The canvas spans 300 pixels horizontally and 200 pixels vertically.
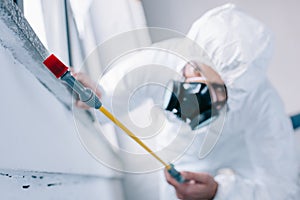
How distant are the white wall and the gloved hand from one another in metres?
1.13

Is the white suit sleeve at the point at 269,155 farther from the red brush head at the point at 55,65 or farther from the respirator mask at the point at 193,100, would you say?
the red brush head at the point at 55,65

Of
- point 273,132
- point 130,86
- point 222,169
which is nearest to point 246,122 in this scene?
point 273,132

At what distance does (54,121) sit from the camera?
1.51 feet

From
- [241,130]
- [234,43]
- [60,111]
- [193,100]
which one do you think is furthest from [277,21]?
[60,111]

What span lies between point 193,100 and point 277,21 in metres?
1.29

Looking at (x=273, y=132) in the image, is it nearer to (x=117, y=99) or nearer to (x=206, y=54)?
(x=206, y=54)

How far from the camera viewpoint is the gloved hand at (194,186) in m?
0.74

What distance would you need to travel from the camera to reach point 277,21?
171 centimetres

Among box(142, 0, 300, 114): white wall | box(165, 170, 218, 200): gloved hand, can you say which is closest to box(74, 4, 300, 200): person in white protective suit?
box(165, 170, 218, 200): gloved hand

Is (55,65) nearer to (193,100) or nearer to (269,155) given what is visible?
(193,100)

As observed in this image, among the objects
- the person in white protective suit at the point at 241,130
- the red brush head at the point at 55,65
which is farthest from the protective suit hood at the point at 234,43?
the red brush head at the point at 55,65

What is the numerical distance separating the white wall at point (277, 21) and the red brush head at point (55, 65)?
140cm

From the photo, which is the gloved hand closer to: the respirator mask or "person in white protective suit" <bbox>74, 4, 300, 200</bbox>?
"person in white protective suit" <bbox>74, 4, 300, 200</bbox>

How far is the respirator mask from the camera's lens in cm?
70
